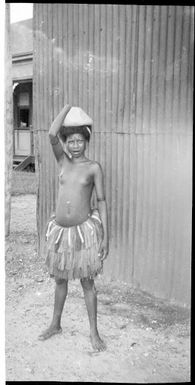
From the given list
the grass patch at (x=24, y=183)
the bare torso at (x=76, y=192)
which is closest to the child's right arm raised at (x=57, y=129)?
the bare torso at (x=76, y=192)

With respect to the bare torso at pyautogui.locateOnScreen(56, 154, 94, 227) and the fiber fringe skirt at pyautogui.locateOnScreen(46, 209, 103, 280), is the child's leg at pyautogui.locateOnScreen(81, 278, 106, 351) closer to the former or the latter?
the fiber fringe skirt at pyautogui.locateOnScreen(46, 209, 103, 280)

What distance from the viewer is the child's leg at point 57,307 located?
2.94 m

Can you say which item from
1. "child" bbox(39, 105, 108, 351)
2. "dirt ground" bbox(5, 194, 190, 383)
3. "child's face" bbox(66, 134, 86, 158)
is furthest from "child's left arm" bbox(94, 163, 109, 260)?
"dirt ground" bbox(5, 194, 190, 383)

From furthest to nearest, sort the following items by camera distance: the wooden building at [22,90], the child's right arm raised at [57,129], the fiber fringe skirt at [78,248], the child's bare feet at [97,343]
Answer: the wooden building at [22,90]
the child's bare feet at [97,343]
the fiber fringe skirt at [78,248]
the child's right arm raised at [57,129]

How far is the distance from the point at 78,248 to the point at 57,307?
0.56 metres

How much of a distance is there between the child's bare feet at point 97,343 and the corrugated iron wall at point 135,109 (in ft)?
2.74

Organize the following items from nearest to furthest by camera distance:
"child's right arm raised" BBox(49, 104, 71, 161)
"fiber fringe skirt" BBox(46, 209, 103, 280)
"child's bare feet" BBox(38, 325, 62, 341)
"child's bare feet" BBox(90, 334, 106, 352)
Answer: "child's right arm raised" BBox(49, 104, 71, 161)
"fiber fringe skirt" BBox(46, 209, 103, 280)
"child's bare feet" BBox(90, 334, 106, 352)
"child's bare feet" BBox(38, 325, 62, 341)

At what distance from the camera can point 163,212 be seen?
11.0ft

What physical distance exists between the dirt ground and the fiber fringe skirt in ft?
1.83

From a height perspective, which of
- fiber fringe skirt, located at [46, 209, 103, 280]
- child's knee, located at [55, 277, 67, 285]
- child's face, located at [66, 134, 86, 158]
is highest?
child's face, located at [66, 134, 86, 158]

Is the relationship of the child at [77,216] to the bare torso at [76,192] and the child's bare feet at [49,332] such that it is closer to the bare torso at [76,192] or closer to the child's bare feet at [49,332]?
the bare torso at [76,192]

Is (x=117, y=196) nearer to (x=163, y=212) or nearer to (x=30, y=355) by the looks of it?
(x=163, y=212)

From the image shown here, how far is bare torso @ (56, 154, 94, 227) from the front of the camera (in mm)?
2750

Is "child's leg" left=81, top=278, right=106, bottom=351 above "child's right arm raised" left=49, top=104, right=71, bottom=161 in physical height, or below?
below
